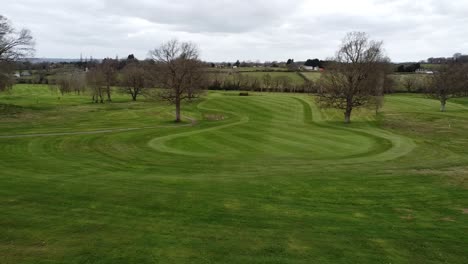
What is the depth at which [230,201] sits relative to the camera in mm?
16906

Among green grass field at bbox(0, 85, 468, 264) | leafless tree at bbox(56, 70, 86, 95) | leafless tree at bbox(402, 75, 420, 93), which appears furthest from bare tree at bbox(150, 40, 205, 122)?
leafless tree at bbox(402, 75, 420, 93)

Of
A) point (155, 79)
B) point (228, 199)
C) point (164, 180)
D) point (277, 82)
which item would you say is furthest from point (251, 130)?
point (277, 82)

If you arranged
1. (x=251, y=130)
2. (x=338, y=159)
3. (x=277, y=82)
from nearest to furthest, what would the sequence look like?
(x=338, y=159) < (x=251, y=130) < (x=277, y=82)

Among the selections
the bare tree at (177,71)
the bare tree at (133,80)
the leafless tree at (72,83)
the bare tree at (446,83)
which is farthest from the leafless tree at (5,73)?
the bare tree at (446,83)

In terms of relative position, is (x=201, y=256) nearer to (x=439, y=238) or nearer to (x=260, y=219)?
(x=260, y=219)

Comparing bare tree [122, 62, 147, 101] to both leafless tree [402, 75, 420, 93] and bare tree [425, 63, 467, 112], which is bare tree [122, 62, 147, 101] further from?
leafless tree [402, 75, 420, 93]

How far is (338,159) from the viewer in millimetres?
28234

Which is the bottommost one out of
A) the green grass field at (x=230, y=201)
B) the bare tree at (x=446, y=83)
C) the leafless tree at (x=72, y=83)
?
the green grass field at (x=230, y=201)

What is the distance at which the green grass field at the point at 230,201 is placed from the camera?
11.5m

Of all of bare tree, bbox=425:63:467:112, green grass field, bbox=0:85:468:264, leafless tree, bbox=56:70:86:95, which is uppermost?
bare tree, bbox=425:63:467:112

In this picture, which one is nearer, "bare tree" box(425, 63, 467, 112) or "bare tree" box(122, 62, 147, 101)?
"bare tree" box(425, 63, 467, 112)

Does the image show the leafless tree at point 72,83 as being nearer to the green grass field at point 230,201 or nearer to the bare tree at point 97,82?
the bare tree at point 97,82

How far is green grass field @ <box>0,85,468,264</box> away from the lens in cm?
1153

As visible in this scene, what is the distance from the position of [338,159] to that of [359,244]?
16.5 m
